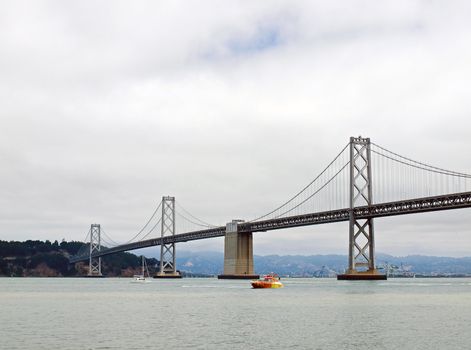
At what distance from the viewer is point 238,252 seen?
105m

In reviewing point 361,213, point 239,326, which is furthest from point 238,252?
point 239,326

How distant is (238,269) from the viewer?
108000 mm

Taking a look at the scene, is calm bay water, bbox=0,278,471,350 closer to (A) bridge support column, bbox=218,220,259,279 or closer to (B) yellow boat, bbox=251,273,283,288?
(B) yellow boat, bbox=251,273,283,288

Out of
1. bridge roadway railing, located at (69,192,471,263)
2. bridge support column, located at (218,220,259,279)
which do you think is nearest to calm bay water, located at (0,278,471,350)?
bridge roadway railing, located at (69,192,471,263)

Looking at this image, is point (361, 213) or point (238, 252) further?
point (238, 252)

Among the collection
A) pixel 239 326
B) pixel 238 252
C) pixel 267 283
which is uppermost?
pixel 238 252

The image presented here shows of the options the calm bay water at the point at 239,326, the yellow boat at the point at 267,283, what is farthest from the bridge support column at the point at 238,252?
the calm bay water at the point at 239,326

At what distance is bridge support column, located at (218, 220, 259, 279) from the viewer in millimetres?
105625

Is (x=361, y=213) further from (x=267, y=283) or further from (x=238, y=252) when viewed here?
(x=238, y=252)

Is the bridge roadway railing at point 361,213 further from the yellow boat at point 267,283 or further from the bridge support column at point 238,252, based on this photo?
the yellow boat at point 267,283

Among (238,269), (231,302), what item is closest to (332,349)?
(231,302)

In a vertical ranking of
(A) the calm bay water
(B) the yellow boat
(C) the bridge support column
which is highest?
(C) the bridge support column

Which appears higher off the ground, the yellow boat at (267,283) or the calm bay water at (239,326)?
the yellow boat at (267,283)

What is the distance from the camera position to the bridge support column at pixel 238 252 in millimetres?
105625
